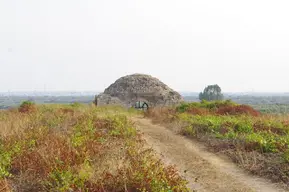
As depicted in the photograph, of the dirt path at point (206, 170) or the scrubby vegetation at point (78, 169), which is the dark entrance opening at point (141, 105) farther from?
the scrubby vegetation at point (78, 169)

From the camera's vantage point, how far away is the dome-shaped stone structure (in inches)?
1438

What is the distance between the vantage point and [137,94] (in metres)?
37.5

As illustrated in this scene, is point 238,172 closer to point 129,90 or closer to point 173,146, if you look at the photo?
point 173,146

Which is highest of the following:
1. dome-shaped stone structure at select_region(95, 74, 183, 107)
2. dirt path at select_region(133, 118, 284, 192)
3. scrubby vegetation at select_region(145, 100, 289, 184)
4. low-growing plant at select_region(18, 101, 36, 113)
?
dome-shaped stone structure at select_region(95, 74, 183, 107)

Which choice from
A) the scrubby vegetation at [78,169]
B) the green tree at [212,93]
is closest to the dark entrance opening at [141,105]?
the scrubby vegetation at [78,169]

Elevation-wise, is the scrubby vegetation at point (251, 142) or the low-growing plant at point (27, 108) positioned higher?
the low-growing plant at point (27, 108)

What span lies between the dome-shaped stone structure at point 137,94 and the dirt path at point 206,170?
24313 millimetres

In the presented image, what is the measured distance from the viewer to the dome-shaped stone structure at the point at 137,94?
120 feet

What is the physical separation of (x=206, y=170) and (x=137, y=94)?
29.6 m

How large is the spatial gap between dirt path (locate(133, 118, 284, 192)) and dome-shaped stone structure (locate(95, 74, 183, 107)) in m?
24.3

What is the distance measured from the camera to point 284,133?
1165 cm

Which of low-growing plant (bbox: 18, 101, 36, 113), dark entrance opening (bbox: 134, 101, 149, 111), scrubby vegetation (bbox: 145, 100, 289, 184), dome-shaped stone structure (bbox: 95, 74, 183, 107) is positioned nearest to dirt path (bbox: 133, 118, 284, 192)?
scrubby vegetation (bbox: 145, 100, 289, 184)

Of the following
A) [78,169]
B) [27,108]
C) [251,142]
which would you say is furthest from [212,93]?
[78,169]

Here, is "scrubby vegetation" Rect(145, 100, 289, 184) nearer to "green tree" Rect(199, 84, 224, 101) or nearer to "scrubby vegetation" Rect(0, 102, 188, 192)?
"scrubby vegetation" Rect(0, 102, 188, 192)
